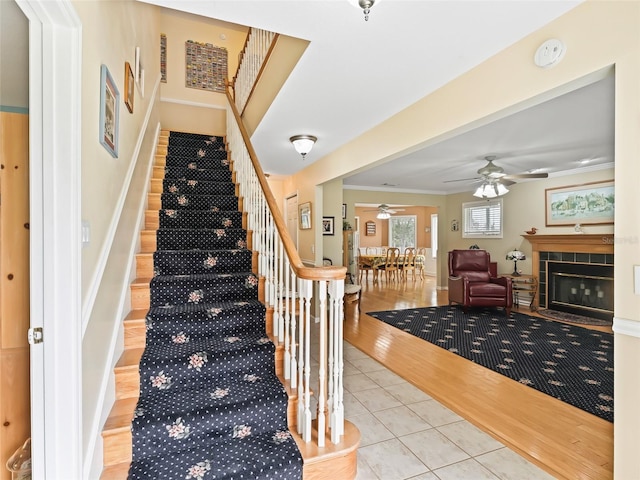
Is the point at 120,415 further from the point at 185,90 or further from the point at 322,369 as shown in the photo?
the point at 185,90

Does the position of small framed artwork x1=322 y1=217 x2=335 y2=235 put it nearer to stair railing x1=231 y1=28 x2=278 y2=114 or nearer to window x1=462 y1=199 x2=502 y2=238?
stair railing x1=231 y1=28 x2=278 y2=114

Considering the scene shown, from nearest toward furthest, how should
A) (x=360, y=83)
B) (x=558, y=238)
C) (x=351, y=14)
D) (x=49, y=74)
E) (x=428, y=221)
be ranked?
(x=49, y=74)
(x=351, y=14)
(x=360, y=83)
(x=558, y=238)
(x=428, y=221)

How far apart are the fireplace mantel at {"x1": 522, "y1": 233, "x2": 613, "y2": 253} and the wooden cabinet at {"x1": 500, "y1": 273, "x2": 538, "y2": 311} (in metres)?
0.56

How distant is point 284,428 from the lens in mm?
1896

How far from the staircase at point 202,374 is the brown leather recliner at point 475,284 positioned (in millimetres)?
4102

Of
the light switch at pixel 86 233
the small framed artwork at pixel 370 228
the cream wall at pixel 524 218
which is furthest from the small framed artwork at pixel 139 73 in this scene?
the small framed artwork at pixel 370 228

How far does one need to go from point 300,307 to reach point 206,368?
0.72 meters

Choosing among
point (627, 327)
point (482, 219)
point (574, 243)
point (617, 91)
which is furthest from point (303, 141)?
point (482, 219)

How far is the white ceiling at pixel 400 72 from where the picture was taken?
172 centimetres

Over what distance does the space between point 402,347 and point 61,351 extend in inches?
133

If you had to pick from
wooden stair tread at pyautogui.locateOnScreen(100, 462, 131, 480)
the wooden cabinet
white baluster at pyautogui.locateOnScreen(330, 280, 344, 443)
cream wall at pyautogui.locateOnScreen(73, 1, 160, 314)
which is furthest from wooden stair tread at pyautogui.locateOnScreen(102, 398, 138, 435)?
the wooden cabinet

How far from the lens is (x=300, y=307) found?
1.89 metres

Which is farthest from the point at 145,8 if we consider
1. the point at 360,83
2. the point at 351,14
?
the point at 351,14

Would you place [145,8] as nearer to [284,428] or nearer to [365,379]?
[284,428]
